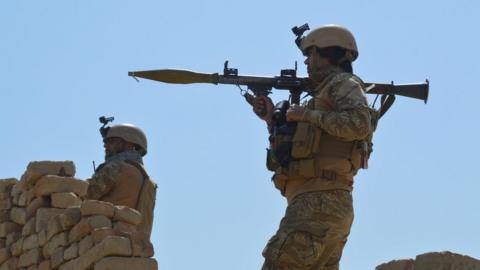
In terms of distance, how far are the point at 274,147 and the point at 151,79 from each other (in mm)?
1472

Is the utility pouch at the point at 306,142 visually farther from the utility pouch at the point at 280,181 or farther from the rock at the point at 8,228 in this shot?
the rock at the point at 8,228

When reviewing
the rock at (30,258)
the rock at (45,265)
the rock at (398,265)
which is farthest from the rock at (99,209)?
the rock at (398,265)

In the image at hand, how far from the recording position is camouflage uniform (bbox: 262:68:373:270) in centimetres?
895

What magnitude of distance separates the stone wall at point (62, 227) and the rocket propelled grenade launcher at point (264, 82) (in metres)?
1.15

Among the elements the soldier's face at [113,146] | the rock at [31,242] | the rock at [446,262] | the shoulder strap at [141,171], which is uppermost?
the soldier's face at [113,146]

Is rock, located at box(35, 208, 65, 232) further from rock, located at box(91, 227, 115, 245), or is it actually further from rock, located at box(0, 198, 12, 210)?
rock, located at box(91, 227, 115, 245)

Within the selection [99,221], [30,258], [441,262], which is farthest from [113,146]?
[441,262]

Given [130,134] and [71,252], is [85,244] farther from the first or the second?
[130,134]

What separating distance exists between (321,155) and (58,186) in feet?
12.5

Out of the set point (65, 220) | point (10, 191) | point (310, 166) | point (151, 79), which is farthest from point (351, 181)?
point (10, 191)

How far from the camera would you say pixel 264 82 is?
1011 centimetres

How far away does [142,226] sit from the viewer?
11812 mm

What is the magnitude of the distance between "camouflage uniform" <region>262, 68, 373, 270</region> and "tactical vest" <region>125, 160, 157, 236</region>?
2.51 m

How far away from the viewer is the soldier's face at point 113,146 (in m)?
12.1
